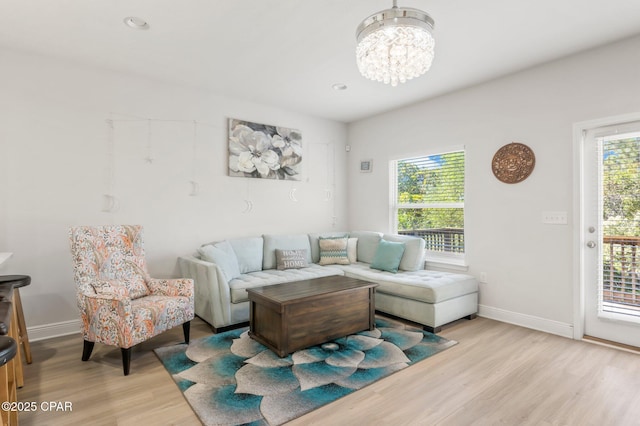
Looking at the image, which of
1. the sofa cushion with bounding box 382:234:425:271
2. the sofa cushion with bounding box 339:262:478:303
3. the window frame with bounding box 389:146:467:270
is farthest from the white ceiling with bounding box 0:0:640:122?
the sofa cushion with bounding box 339:262:478:303

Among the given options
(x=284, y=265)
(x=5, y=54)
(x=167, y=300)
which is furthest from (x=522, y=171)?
(x=5, y=54)

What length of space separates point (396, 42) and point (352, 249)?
10.3 ft

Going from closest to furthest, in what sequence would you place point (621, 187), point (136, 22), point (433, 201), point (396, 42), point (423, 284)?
1. point (396, 42)
2. point (136, 22)
3. point (621, 187)
4. point (423, 284)
5. point (433, 201)

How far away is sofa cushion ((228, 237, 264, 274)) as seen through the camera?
3943 mm

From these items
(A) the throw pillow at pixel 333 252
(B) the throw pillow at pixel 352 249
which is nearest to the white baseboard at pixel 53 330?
(A) the throw pillow at pixel 333 252

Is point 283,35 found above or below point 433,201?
above

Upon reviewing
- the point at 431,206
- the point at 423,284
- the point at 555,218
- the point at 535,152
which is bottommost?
the point at 423,284

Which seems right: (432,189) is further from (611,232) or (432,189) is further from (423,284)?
(611,232)

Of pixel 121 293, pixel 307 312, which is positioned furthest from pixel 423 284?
pixel 121 293

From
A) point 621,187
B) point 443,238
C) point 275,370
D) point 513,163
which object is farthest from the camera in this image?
point 443,238

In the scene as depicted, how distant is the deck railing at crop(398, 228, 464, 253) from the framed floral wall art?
77.5 inches

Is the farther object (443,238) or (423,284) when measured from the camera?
(443,238)

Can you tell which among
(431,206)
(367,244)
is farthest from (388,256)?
(431,206)

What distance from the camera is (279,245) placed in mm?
4305
